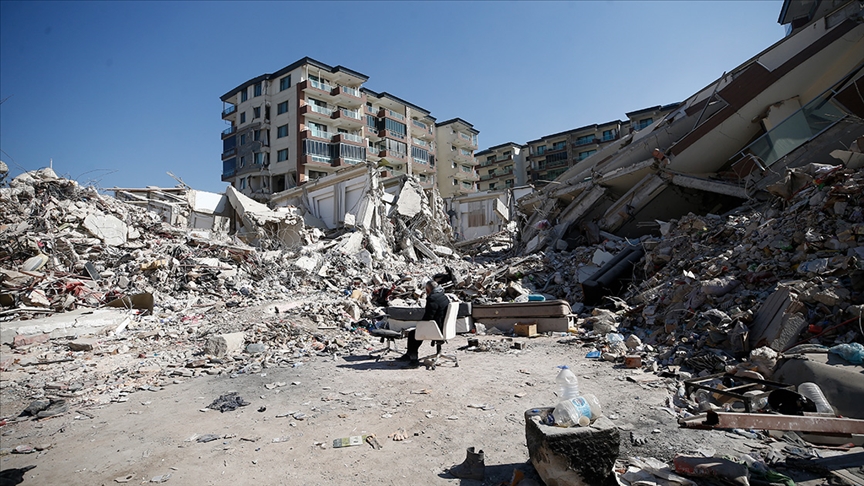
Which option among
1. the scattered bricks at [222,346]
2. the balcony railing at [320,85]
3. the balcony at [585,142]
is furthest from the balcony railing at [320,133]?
the scattered bricks at [222,346]

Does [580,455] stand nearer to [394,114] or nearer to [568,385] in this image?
[568,385]

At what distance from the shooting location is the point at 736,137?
11242mm

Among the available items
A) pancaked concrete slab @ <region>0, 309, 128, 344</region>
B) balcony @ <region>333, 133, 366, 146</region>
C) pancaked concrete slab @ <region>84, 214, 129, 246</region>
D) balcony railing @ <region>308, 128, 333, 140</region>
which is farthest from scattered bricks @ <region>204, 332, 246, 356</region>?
balcony @ <region>333, 133, 366, 146</region>

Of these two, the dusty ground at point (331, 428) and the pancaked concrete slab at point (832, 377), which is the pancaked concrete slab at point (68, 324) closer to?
the dusty ground at point (331, 428)

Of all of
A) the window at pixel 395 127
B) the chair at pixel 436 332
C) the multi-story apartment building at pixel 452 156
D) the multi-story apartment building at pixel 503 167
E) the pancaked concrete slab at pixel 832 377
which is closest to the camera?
the pancaked concrete slab at pixel 832 377

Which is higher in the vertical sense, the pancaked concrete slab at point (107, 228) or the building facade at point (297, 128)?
the building facade at point (297, 128)

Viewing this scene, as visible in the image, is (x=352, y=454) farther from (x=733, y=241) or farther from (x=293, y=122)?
(x=293, y=122)

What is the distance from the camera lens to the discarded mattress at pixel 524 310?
7.38 meters

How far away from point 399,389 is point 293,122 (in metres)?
33.3

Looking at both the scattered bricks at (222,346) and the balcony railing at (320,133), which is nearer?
the scattered bricks at (222,346)

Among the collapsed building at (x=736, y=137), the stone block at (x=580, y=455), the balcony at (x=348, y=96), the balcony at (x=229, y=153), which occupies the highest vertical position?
the balcony at (x=348, y=96)

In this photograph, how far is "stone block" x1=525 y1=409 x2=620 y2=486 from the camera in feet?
7.18

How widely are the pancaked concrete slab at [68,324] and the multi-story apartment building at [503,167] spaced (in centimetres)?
4496

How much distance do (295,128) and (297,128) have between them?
10.6 inches
